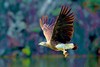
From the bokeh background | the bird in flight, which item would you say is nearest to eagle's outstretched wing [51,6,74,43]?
the bird in flight

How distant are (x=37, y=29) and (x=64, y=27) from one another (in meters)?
17.9

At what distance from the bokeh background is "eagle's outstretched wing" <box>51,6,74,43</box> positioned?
16643 millimetres

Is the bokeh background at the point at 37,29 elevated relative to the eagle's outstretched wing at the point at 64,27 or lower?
elevated

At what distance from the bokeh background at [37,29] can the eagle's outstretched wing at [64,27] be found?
655 inches

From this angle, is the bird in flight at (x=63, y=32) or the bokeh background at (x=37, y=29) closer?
the bird in flight at (x=63, y=32)

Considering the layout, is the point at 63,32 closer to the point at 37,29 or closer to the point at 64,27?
the point at 64,27

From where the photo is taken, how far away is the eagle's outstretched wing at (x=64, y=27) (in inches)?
318

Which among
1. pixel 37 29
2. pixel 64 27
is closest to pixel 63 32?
pixel 64 27

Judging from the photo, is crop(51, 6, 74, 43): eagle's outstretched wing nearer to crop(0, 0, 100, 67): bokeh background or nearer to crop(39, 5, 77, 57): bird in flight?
crop(39, 5, 77, 57): bird in flight

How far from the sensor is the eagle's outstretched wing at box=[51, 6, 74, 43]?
8086 mm

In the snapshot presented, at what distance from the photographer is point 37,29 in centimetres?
2620

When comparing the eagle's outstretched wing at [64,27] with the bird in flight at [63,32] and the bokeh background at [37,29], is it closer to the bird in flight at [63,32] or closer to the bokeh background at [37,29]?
the bird in flight at [63,32]

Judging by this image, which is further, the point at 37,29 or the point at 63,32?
the point at 37,29

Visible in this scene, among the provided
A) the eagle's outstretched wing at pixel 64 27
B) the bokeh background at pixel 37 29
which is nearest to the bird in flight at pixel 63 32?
the eagle's outstretched wing at pixel 64 27
